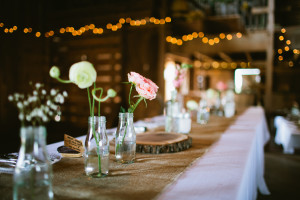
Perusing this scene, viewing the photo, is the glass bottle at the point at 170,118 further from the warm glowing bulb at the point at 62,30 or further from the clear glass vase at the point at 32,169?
the warm glowing bulb at the point at 62,30

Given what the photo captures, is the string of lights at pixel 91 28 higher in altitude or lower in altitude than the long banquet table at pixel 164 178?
higher

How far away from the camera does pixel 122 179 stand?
908 millimetres

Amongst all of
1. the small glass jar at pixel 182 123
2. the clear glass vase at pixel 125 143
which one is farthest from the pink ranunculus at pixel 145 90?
the small glass jar at pixel 182 123

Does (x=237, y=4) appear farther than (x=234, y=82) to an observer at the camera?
No

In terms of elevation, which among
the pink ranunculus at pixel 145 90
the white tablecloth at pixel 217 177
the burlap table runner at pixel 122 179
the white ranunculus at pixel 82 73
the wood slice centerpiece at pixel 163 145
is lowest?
the white tablecloth at pixel 217 177

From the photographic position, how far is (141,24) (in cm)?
578

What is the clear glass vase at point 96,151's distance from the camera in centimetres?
92

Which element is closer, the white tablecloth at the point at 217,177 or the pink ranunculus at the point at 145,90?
the white tablecloth at the point at 217,177

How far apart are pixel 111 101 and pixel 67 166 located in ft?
16.4

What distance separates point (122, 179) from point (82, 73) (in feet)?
1.19

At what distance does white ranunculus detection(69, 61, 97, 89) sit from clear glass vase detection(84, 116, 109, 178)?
0.15 metres

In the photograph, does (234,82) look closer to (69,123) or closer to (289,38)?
(289,38)

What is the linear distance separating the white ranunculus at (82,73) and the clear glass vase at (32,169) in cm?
24

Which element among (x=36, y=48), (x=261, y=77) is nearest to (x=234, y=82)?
(x=261, y=77)
